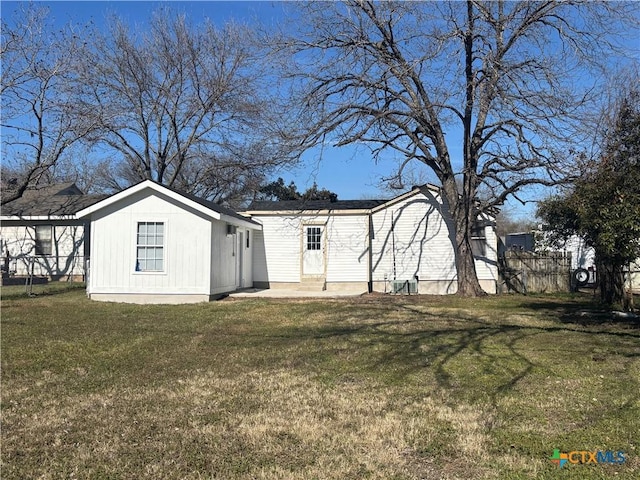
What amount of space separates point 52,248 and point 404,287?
14552 millimetres

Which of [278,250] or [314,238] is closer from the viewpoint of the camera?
[314,238]

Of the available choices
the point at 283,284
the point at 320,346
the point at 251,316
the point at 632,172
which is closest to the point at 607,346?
the point at 632,172

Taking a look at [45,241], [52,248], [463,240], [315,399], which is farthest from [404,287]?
[45,241]

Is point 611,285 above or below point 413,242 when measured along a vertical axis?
below

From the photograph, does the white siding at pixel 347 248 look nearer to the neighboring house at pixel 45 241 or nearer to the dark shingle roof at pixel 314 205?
the dark shingle roof at pixel 314 205

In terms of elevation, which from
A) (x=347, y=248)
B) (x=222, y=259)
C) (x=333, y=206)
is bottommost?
(x=222, y=259)

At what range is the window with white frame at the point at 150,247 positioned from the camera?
45.7ft

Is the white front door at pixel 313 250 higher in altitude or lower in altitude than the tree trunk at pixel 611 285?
higher

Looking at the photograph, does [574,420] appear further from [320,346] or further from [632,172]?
[632,172]

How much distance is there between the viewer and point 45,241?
70.2 ft

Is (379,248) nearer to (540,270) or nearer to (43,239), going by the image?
(540,270)

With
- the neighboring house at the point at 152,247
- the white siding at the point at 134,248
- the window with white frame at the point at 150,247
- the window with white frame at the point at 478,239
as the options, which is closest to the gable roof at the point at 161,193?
the neighboring house at the point at 152,247

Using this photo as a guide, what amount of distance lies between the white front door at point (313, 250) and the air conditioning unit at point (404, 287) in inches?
101

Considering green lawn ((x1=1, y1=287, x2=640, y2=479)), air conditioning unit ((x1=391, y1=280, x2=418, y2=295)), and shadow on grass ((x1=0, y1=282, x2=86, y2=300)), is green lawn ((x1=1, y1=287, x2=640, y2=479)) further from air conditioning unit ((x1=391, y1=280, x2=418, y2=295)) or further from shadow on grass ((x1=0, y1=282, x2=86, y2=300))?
air conditioning unit ((x1=391, y1=280, x2=418, y2=295))
